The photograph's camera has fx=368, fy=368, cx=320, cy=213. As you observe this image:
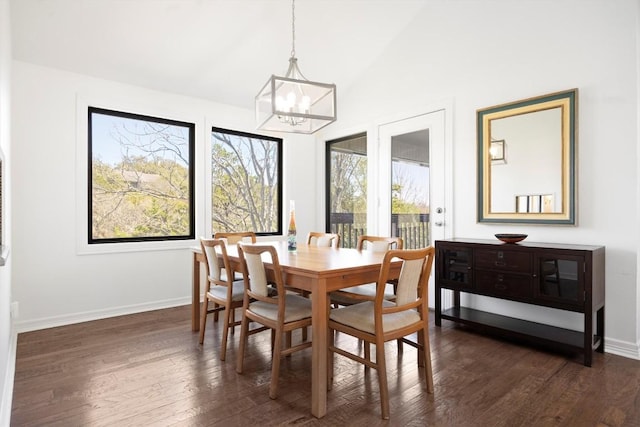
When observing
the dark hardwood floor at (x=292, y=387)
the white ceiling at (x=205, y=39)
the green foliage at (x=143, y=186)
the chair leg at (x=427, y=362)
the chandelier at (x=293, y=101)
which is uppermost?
the white ceiling at (x=205, y=39)

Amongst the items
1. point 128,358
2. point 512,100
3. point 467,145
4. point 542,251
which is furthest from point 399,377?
point 512,100

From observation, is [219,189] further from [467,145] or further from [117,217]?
[467,145]

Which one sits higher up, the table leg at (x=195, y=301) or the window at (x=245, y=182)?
the window at (x=245, y=182)

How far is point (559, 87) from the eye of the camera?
304 cm

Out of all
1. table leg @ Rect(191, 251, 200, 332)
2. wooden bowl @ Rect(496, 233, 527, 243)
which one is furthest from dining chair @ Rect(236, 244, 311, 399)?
wooden bowl @ Rect(496, 233, 527, 243)

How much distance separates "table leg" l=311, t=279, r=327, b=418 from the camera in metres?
1.94

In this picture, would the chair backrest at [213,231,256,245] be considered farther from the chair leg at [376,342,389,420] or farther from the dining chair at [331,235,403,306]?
the chair leg at [376,342,389,420]

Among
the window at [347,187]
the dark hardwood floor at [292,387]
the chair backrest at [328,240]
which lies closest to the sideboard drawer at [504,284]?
the dark hardwood floor at [292,387]

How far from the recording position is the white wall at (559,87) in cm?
273

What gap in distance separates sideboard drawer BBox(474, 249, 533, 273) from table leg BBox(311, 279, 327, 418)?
5.73 ft

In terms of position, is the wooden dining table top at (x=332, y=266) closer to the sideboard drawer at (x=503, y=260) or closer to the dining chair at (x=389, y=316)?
the dining chair at (x=389, y=316)

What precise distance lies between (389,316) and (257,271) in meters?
0.86

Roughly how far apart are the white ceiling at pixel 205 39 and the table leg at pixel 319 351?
2.83 m

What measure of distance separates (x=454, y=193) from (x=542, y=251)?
1.15 m
